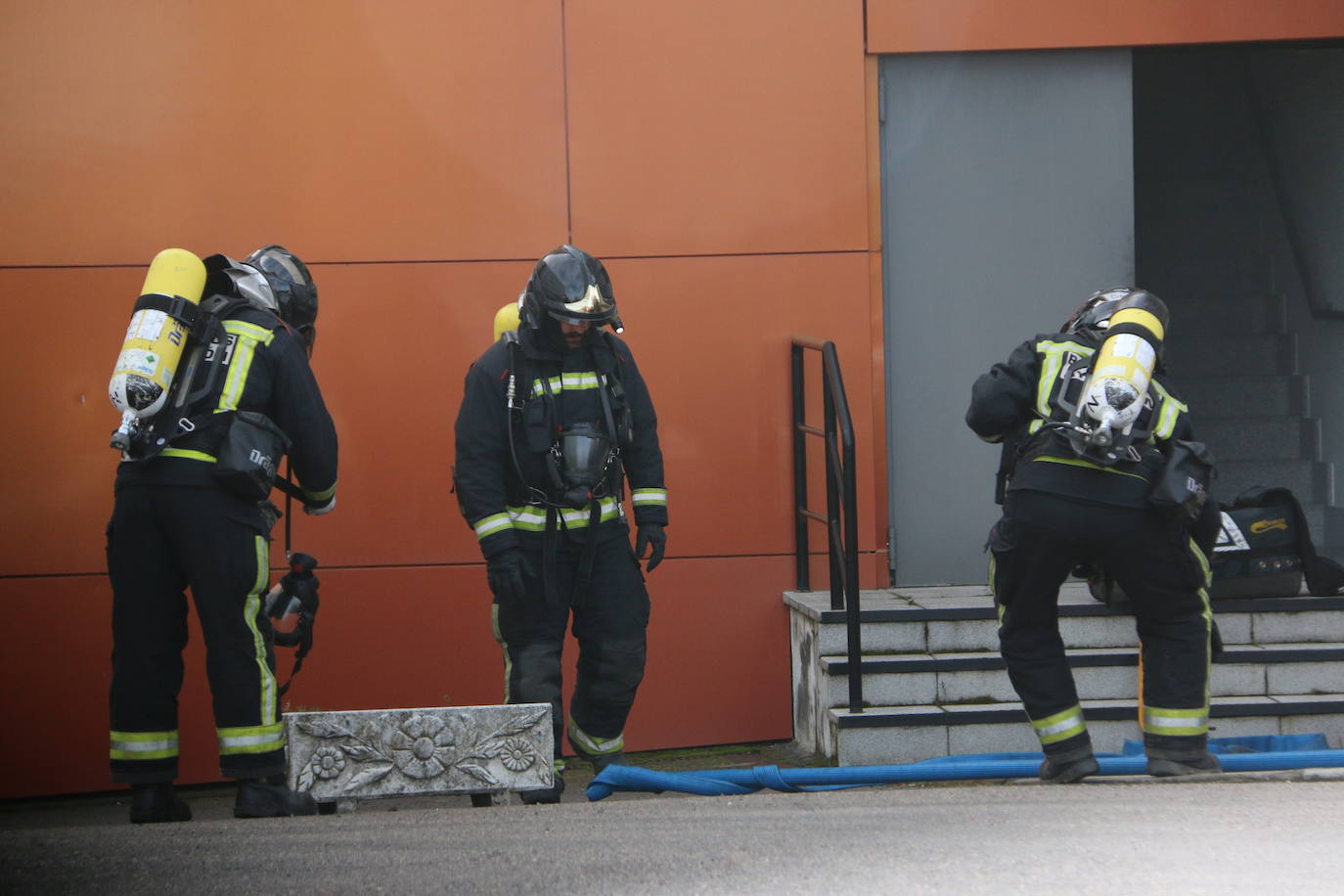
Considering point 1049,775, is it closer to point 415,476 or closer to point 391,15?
point 415,476

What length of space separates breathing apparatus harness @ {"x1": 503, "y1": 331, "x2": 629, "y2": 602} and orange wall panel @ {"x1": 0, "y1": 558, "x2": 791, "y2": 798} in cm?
175

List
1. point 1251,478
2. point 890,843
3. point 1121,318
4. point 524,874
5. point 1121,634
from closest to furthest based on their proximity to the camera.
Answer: point 524,874 < point 890,843 < point 1121,318 < point 1121,634 < point 1251,478

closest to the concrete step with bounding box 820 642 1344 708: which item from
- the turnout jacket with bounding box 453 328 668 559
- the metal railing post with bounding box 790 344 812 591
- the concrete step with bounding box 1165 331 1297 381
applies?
the metal railing post with bounding box 790 344 812 591

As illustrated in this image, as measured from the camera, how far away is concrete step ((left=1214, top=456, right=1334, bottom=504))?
914 cm

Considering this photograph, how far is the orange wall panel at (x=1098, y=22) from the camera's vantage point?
725cm

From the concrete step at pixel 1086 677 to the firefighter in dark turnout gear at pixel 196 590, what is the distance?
243cm

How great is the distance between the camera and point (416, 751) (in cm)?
495

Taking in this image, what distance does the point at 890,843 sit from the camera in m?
4.04

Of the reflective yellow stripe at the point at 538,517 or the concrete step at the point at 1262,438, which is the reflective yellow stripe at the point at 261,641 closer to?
the reflective yellow stripe at the point at 538,517

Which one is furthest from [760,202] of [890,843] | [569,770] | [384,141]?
[890,843]

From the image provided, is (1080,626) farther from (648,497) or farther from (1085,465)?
(648,497)

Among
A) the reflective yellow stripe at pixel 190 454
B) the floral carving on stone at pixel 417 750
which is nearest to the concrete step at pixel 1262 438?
the floral carving on stone at pixel 417 750

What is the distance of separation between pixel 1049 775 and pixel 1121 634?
162 centimetres

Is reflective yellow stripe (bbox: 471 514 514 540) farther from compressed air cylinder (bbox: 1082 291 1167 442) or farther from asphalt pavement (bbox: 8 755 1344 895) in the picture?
compressed air cylinder (bbox: 1082 291 1167 442)
